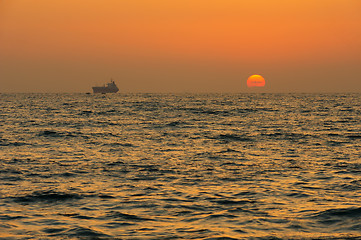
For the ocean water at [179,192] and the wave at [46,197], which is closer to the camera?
the ocean water at [179,192]

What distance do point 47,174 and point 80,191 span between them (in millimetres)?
3830

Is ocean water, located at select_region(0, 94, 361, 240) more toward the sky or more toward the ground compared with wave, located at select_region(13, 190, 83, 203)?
more toward the ground

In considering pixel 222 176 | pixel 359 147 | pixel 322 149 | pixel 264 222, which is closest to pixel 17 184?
pixel 222 176

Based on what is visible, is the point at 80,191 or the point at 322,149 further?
the point at 322,149

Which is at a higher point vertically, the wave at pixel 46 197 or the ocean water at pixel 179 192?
the wave at pixel 46 197

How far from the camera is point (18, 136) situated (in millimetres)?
33438

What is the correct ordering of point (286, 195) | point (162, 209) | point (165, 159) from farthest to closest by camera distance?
point (165, 159), point (286, 195), point (162, 209)

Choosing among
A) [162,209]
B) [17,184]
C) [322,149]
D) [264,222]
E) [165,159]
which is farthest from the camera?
[322,149]

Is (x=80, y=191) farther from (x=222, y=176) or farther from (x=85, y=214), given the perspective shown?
(x=222, y=176)

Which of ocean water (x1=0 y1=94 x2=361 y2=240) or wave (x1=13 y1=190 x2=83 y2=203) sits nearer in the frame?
ocean water (x1=0 y1=94 x2=361 y2=240)

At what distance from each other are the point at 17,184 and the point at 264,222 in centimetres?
918

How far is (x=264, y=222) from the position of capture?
1132 centimetres

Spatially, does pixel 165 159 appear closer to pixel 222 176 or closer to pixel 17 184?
pixel 222 176

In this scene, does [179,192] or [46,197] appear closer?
[46,197]
